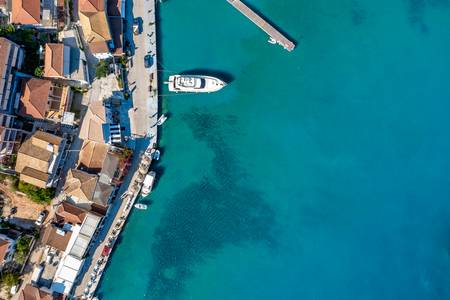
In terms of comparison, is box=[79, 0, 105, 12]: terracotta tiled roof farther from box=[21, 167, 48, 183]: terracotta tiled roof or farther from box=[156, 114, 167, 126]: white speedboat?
box=[21, 167, 48, 183]: terracotta tiled roof

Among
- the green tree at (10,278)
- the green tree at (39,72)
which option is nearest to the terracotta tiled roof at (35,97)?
the green tree at (39,72)

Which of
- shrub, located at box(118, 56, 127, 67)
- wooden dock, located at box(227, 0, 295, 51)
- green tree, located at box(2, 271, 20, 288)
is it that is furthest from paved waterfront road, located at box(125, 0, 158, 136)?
green tree, located at box(2, 271, 20, 288)

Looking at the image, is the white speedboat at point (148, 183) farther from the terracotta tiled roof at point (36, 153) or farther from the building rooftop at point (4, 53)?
the building rooftop at point (4, 53)

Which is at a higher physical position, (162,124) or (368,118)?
(368,118)

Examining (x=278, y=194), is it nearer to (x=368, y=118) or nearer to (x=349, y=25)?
(x=368, y=118)

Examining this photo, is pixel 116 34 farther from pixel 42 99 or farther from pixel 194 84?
pixel 42 99

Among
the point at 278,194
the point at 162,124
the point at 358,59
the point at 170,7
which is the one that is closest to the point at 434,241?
the point at 278,194
